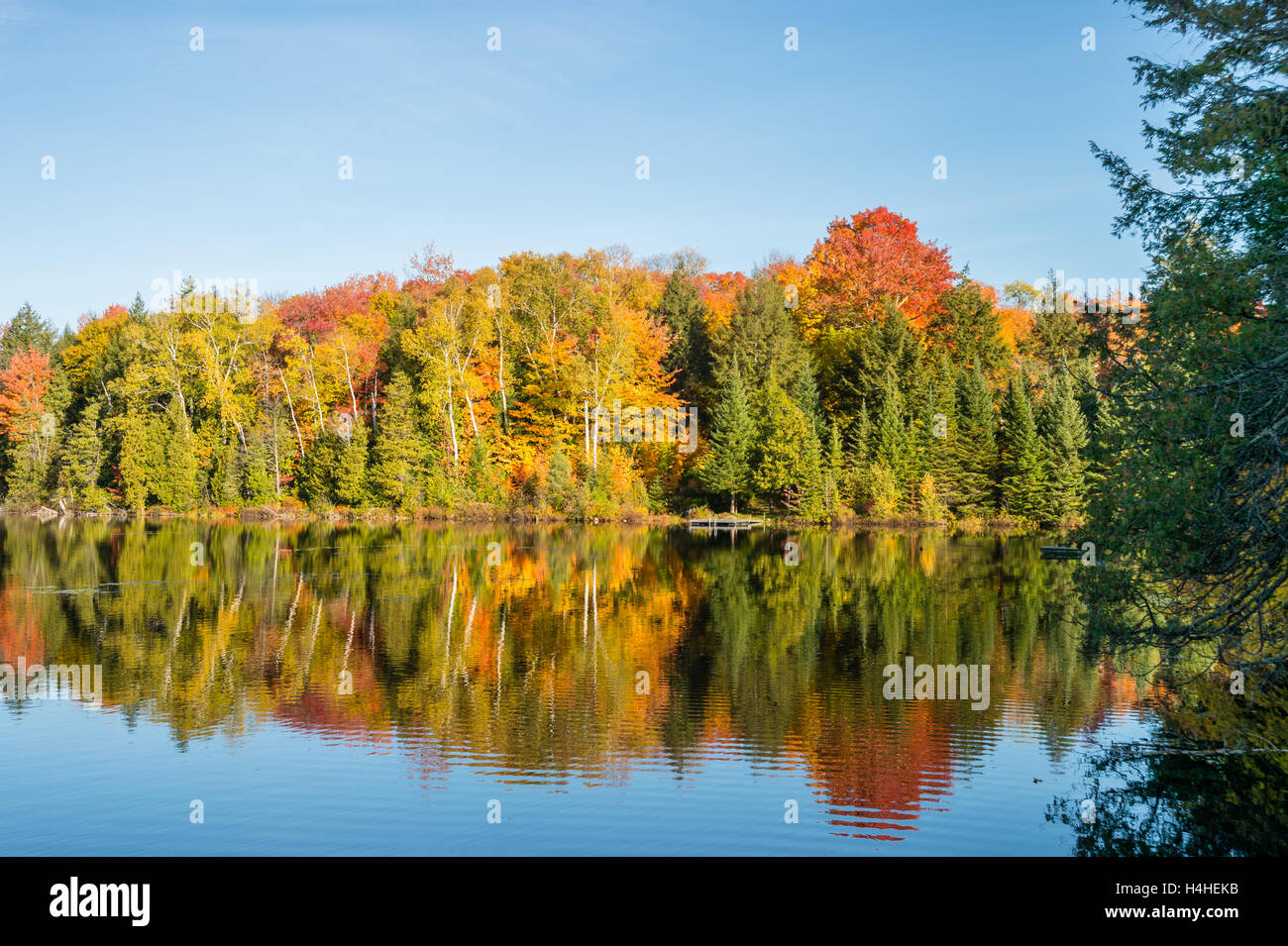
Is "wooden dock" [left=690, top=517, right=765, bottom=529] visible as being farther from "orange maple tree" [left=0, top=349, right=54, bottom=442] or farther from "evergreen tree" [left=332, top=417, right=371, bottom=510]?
"orange maple tree" [left=0, top=349, right=54, bottom=442]

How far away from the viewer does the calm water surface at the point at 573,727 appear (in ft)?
34.3

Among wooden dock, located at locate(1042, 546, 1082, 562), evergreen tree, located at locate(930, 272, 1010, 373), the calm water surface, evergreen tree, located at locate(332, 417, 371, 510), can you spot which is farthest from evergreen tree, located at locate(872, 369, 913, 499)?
evergreen tree, located at locate(332, 417, 371, 510)

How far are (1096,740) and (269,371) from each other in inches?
2196

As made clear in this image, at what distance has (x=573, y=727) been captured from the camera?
46.2 feet

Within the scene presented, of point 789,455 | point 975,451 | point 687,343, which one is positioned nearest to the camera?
point 975,451

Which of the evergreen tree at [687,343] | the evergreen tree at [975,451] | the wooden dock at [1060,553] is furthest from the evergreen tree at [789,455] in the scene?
the wooden dock at [1060,553]

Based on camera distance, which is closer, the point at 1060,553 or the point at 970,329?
the point at 1060,553

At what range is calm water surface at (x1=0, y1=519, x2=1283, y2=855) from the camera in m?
10.5

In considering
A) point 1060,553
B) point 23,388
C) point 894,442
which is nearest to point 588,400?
point 894,442

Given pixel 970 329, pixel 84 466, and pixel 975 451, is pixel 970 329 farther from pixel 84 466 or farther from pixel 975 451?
pixel 84 466

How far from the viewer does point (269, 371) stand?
60.3 m

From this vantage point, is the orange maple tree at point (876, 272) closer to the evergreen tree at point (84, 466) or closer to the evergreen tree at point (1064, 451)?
the evergreen tree at point (1064, 451)
